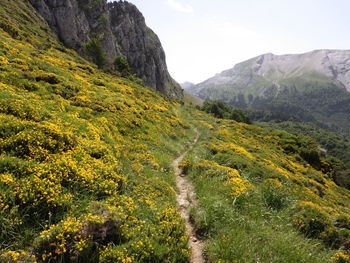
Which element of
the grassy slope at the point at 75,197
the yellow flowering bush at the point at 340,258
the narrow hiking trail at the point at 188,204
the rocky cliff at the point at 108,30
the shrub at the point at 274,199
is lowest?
the narrow hiking trail at the point at 188,204

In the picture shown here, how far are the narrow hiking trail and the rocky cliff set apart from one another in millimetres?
63820

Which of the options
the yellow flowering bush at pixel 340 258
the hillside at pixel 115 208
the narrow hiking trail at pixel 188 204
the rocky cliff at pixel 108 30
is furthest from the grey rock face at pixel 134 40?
the yellow flowering bush at pixel 340 258

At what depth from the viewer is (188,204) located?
10.7m

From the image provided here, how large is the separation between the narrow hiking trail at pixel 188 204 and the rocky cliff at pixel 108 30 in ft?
209

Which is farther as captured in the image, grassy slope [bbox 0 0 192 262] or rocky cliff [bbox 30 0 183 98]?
rocky cliff [bbox 30 0 183 98]

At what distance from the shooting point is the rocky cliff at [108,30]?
65375mm

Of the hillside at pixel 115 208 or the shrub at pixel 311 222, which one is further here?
the shrub at pixel 311 222

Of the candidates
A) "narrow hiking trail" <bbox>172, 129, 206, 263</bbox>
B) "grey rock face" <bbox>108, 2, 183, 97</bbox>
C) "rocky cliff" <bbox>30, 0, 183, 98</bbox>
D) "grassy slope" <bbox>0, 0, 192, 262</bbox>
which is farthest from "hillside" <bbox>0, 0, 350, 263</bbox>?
"grey rock face" <bbox>108, 2, 183, 97</bbox>

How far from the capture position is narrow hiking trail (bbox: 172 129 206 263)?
7.23 m

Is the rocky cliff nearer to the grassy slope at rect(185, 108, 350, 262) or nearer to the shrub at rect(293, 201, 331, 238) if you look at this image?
the grassy slope at rect(185, 108, 350, 262)

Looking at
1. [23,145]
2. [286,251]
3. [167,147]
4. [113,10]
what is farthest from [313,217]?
[113,10]

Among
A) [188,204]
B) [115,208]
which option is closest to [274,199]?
[188,204]

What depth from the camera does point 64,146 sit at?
891 centimetres

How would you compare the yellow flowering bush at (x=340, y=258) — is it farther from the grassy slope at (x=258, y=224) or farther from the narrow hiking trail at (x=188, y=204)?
the narrow hiking trail at (x=188, y=204)
